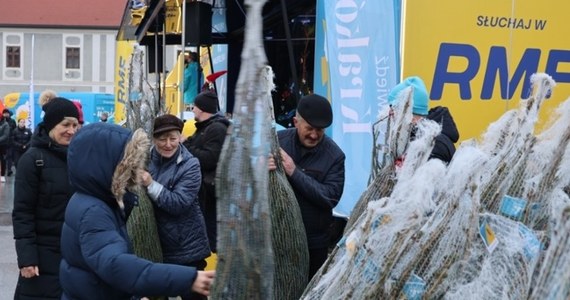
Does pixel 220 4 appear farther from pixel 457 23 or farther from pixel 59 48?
pixel 59 48

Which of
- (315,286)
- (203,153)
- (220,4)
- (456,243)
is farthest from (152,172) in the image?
(220,4)

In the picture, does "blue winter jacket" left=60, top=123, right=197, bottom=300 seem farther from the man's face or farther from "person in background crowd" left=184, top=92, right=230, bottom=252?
"person in background crowd" left=184, top=92, right=230, bottom=252

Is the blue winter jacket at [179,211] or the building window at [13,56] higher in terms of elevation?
the building window at [13,56]

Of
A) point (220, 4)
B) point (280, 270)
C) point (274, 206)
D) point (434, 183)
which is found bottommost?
point (280, 270)

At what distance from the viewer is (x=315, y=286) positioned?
257cm

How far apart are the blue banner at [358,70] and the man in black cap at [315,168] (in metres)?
0.61

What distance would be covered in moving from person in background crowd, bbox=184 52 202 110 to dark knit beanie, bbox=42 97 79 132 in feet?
19.3

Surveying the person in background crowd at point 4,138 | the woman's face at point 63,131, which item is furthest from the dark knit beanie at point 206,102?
the person in background crowd at point 4,138

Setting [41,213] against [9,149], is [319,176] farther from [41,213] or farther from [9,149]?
[9,149]

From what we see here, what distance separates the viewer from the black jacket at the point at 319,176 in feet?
15.3

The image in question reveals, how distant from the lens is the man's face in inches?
181

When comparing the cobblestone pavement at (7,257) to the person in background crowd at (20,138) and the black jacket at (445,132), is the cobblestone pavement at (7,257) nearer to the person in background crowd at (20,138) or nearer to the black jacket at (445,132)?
the black jacket at (445,132)

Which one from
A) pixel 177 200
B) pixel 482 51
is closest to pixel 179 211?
pixel 177 200

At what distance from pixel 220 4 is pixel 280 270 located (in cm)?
671
